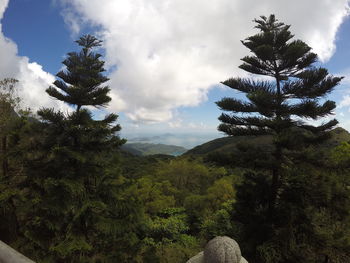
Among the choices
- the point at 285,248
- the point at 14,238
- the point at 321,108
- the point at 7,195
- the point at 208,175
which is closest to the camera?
the point at 285,248

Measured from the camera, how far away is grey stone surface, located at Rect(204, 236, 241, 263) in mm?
2766

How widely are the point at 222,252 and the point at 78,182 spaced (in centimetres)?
626

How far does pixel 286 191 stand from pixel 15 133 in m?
11.8

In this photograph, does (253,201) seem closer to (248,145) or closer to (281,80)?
(248,145)

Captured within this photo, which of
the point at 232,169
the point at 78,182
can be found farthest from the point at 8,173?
the point at 232,169

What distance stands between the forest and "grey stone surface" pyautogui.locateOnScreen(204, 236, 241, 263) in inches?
205

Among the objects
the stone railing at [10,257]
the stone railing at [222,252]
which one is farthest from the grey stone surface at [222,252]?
the stone railing at [10,257]

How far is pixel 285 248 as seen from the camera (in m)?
6.99

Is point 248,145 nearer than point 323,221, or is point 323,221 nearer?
point 323,221

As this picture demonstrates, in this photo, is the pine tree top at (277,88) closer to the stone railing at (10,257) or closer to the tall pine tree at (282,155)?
the tall pine tree at (282,155)

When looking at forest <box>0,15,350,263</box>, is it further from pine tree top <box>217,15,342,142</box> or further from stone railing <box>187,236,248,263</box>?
stone railing <box>187,236,248,263</box>

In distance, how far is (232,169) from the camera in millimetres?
8922

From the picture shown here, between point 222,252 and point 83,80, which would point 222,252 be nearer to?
point 222,252

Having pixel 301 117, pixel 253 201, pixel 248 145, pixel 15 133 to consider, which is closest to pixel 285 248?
pixel 253 201
